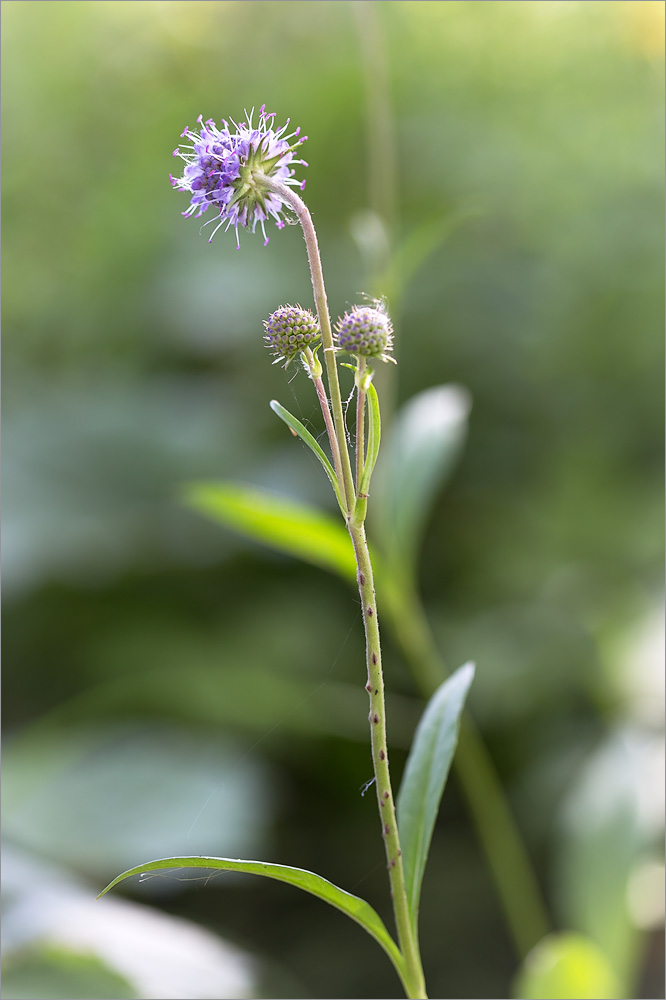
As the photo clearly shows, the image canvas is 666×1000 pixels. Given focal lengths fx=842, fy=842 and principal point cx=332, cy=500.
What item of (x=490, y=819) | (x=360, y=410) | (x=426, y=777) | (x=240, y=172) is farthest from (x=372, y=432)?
(x=490, y=819)

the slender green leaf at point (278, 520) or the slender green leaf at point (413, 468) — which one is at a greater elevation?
the slender green leaf at point (413, 468)

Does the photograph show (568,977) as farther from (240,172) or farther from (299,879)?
(240,172)

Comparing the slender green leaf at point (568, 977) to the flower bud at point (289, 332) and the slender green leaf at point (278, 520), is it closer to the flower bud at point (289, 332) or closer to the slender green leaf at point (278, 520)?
the slender green leaf at point (278, 520)

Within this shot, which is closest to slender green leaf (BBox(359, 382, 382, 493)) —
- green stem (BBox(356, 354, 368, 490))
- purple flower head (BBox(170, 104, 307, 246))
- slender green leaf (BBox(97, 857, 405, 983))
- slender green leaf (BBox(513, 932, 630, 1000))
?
green stem (BBox(356, 354, 368, 490))

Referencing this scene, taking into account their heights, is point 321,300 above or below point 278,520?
below

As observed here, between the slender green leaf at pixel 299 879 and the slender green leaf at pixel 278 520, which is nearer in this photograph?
the slender green leaf at pixel 299 879

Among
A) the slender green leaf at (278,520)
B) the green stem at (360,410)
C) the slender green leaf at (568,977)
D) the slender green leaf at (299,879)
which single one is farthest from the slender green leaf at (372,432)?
the slender green leaf at (568,977)

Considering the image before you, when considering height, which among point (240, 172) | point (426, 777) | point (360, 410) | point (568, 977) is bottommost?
point (568, 977)
